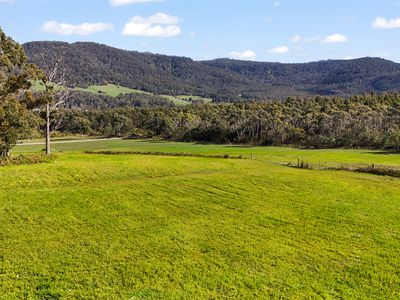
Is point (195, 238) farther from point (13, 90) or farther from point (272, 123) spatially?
point (272, 123)

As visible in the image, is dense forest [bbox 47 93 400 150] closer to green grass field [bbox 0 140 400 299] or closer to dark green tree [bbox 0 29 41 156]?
dark green tree [bbox 0 29 41 156]

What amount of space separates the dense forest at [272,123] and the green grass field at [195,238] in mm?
55994

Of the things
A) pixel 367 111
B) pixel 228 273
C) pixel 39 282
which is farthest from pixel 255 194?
pixel 367 111

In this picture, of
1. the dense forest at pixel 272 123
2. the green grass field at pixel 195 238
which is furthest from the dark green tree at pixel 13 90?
the dense forest at pixel 272 123

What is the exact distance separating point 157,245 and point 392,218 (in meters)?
14.5

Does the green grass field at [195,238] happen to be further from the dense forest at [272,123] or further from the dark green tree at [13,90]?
the dense forest at [272,123]

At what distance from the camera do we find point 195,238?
21.8 m

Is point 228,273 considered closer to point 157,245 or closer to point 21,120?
point 157,245

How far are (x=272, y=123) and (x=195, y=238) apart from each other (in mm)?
98398

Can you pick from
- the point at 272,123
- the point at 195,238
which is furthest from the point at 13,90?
the point at 272,123

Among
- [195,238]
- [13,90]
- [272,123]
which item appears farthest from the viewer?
[272,123]

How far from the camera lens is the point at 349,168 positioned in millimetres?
52531

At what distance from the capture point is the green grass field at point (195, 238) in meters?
15.9

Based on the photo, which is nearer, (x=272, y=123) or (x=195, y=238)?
(x=195, y=238)
